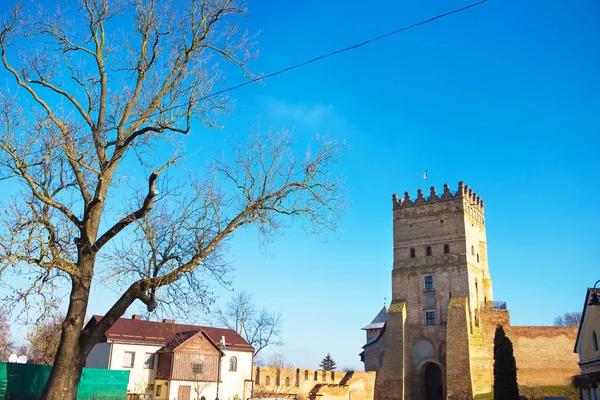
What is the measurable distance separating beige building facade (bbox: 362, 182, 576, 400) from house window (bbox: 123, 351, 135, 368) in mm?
19689

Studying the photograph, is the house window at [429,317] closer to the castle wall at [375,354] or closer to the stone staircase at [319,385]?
the castle wall at [375,354]

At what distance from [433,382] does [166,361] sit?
21.4m

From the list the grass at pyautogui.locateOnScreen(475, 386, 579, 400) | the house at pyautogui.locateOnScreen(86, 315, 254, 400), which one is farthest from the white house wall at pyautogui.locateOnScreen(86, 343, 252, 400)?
the grass at pyautogui.locateOnScreen(475, 386, 579, 400)

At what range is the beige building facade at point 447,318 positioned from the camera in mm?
40844

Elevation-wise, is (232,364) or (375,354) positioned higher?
(375,354)

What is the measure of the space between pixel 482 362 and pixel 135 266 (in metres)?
36.3

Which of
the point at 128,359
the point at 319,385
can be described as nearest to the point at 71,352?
the point at 128,359

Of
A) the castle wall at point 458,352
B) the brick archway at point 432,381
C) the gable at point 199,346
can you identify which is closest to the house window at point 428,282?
the castle wall at point 458,352

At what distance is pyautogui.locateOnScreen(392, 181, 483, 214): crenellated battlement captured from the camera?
156 feet

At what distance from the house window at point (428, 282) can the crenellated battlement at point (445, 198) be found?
6622mm

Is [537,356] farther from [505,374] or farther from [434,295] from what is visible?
[505,374]

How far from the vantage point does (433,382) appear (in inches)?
1758

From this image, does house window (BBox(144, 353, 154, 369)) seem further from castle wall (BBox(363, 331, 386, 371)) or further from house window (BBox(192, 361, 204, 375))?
castle wall (BBox(363, 331, 386, 371))

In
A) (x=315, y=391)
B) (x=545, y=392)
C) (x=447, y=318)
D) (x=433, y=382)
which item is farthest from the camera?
(x=433, y=382)
